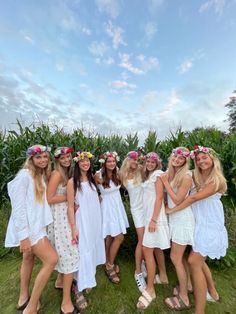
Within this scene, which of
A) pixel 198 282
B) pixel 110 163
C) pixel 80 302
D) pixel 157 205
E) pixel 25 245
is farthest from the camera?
pixel 110 163

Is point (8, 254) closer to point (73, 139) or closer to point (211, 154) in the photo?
point (73, 139)

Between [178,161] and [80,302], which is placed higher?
[178,161]

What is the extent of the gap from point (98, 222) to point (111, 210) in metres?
0.31

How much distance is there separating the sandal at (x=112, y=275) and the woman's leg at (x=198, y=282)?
1.17 m

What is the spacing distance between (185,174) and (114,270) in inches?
74.4

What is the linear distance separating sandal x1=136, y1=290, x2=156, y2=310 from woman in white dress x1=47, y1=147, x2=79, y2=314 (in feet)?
2.75

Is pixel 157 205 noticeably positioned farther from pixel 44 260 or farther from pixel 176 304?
pixel 44 260

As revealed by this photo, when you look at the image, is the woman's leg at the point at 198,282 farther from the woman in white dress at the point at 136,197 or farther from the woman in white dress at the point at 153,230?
the woman in white dress at the point at 136,197

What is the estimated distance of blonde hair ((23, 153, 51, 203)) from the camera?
2617 mm

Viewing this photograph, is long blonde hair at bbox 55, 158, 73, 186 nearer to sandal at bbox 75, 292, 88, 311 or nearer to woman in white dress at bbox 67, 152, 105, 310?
woman in white dress at bbox 67, 152, 105, 310

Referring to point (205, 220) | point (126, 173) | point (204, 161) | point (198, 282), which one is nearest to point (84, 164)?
point (126, 173)

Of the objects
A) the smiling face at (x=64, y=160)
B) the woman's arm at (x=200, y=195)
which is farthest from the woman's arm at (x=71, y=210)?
the woman's arm at (x=200, y=195)

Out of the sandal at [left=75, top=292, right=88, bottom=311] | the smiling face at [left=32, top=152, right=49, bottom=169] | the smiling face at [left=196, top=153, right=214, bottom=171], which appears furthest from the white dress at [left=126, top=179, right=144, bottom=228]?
the smiling face at [left=32, top=152, right=49, bottom=169]

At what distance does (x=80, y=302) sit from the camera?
2.88 metres
